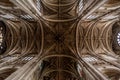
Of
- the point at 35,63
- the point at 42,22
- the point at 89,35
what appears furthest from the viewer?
the point at 89,35

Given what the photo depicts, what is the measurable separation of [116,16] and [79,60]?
3693mm

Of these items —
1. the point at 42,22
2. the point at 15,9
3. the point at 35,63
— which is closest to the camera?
the point at 35,63

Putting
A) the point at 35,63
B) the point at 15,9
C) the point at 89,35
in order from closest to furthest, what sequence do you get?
1. the point at 35,63
2. the point at 15,9
3. the point at 89,35

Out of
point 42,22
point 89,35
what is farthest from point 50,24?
point 89,35

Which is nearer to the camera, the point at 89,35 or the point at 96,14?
the point at 96,14

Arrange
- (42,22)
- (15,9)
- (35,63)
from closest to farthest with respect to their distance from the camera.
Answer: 1. (35,63)
2. (15,9)
3. (42,22)

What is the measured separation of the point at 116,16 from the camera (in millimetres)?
15344

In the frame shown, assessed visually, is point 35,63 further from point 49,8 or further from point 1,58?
point 49,8

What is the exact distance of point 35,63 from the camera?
47.0 ft

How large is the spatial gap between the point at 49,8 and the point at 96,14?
365cm

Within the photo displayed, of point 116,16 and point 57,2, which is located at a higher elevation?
point 57,2

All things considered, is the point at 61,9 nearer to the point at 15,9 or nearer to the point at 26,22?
the point at 26,22

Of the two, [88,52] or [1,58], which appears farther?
[88,52]

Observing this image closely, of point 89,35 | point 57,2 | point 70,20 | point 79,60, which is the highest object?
point 57,2
